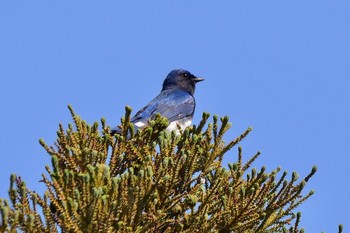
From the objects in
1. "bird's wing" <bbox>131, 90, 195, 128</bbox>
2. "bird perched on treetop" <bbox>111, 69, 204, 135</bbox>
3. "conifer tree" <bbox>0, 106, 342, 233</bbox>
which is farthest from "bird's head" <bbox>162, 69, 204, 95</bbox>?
"conifer tree" <bbox>0, 106, 342, 233</bbox>

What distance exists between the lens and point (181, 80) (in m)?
12.4

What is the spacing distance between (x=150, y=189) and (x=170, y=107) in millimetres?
4858

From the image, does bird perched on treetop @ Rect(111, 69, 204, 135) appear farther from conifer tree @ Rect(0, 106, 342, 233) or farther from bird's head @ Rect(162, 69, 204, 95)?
conifer tree @ Rect(0, 106, 342, 233)

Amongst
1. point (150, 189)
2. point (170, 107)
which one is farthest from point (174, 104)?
point (150, 189)

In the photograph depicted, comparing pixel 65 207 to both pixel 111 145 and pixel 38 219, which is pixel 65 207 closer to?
pixel 38 219

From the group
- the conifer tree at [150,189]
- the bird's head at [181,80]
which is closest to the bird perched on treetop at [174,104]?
the bird's head at [181,80]

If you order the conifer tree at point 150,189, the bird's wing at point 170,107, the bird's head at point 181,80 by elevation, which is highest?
the bird's head at point 181,80

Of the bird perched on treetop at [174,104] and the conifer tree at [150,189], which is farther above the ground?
the bird perched on treetop at [174,104]

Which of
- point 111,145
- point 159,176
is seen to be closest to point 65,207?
point 159,176

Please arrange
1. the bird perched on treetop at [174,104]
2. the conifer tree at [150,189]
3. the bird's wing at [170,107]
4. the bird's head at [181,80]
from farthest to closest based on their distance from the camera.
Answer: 1. the bird's head at [181,80]
2. the bird's wing at [170,107]
3. the bird perched on treetop at [174,104]
4. the conifer tree at [150,189]

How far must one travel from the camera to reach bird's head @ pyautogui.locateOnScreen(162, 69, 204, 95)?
12320mm

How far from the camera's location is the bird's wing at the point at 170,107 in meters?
9.45

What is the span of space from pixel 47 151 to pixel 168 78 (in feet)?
20.0

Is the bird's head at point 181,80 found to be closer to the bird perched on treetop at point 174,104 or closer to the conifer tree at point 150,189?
the bird perched on treetop at point 174,104
